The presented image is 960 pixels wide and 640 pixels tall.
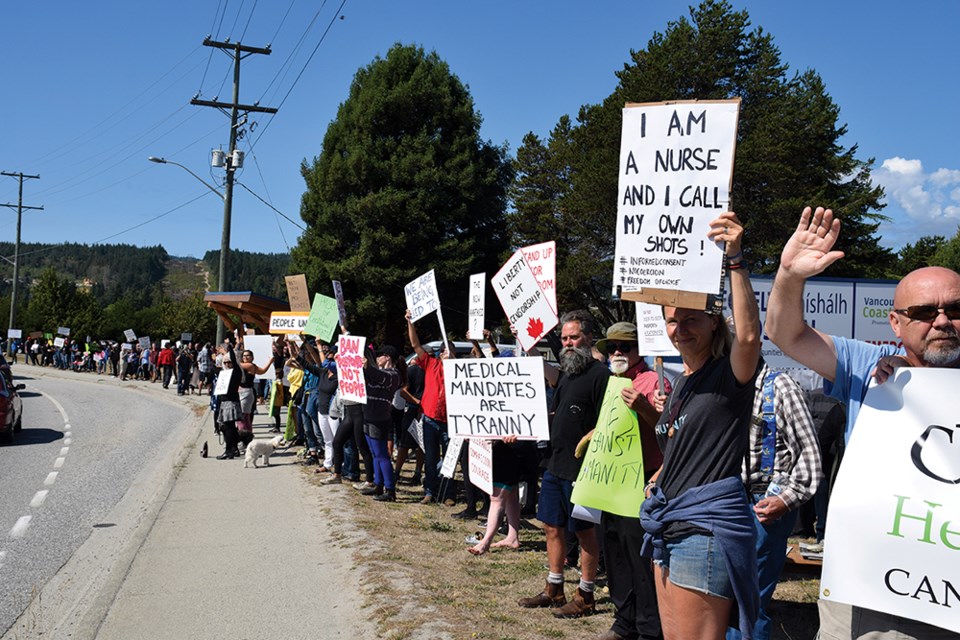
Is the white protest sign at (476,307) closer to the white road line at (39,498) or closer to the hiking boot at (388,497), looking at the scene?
the hiking boot at (388,497)

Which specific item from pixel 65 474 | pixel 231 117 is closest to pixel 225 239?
pixel 231 117

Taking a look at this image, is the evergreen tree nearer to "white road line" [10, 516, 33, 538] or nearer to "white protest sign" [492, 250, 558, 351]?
"white road line" [10, 516, 33, 538]

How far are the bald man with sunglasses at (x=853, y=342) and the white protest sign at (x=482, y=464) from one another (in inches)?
186

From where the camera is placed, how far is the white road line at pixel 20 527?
28.7ft

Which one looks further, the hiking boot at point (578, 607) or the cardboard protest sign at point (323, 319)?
the cardboard protest sign at point (323, 319)

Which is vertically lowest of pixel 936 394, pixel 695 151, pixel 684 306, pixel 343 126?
pixel 936 394

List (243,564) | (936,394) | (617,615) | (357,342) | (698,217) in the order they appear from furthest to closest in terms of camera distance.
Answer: (357,342)
(243,564)
(617,615)
(698,217)
(936,394)

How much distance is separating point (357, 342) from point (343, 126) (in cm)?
2965

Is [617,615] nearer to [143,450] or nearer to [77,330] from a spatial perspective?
[143,450]

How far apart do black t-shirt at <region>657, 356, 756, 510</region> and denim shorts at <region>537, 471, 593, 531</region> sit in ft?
8.61

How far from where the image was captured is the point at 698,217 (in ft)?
13.0

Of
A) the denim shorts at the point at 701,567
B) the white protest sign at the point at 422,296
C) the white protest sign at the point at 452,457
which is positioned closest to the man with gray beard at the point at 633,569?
the denim shorts at the point at 701,567

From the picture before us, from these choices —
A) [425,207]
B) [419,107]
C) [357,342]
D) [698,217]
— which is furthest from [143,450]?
[419,107]

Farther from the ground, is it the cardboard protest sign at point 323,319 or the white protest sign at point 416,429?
the cardboard protest sign at point 323,319
